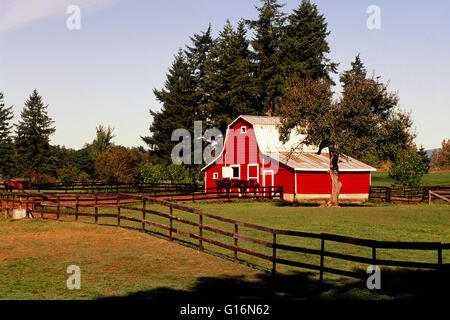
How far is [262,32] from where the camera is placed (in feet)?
222

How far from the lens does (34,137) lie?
266ft

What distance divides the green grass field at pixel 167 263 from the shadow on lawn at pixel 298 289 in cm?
2

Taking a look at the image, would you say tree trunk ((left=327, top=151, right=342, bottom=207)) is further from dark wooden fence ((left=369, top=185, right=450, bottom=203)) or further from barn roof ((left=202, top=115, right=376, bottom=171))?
dark wooden fence ((left=369, top=185, right=450, bottom=203))

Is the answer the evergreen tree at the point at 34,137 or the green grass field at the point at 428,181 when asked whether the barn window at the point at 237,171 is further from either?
the evergreen tree at the point at 34,137

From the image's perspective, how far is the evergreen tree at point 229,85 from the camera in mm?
62844

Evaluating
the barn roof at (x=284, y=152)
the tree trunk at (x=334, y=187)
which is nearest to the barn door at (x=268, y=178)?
the barn roof at (x=284, y=152)

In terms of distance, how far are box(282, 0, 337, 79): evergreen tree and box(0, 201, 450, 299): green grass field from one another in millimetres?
46414

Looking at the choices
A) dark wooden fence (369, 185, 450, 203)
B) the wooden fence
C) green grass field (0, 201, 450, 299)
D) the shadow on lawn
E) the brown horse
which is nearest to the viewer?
the shadow on lawn

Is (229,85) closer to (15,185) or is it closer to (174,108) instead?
(174,108)

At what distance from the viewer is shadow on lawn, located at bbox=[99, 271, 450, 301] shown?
29.0 ft

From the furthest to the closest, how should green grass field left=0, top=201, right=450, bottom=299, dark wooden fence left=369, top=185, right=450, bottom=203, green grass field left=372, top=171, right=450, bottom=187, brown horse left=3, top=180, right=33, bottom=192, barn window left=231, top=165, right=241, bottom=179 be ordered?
1. green grass field left=372, top=171, right=450, bottom=187
2. barn window left=231, top=165, right=241, bottom=179
3. dark wooden fence left=369, top=185, right=450, bottom=203
4. brown horse left=3, top=180, right=33, bottom=192
5. green grass field left=0, top=201, right=450, bottom=299

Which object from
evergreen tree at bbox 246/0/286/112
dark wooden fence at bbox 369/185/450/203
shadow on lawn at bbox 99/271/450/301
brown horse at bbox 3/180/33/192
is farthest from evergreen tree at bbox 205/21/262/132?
shadow on lawn at bbox 99/271/450/301

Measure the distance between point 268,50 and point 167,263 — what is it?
191 feet
